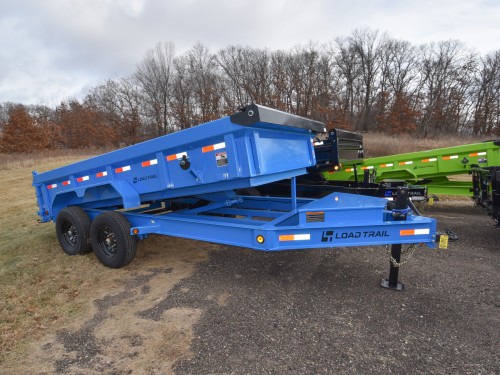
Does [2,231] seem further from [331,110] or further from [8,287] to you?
[331,110]

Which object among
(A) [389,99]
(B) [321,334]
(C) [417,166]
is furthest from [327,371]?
(A) [389,99]

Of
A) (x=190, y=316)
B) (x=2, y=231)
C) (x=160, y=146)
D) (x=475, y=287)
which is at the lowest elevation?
(x=475, y=287)

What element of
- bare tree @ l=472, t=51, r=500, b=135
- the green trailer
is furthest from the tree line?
the green trailer

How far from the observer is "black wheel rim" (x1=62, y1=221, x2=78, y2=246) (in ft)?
15.4

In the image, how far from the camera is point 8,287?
12.3ft

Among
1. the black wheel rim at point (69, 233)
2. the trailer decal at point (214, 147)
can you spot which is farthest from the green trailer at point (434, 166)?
the black wheel rim at point (69, 233)

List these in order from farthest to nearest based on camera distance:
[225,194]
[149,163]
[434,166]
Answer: [434,166], [225,194], [149,163]

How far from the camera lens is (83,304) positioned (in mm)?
Answer: 3256

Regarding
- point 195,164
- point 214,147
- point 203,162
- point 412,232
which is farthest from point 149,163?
point 412,232

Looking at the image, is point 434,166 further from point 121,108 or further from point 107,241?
point 121,108

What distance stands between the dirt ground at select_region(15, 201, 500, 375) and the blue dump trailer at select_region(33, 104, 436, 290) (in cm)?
61

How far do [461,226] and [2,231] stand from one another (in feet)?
30.4

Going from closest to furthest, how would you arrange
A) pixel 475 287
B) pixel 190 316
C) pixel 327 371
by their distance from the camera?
pixel 327 371, pixel 190 316, pixel 475 287

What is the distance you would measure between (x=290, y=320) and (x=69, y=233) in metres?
3.78
